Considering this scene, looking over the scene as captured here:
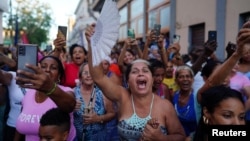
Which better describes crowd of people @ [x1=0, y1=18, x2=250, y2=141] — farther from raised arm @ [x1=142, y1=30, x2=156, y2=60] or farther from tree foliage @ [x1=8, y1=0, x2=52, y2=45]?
tree foliage @ [x1=8, y1=0, x2=52, y2=45]

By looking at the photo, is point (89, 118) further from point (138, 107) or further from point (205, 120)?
point (205, 120)

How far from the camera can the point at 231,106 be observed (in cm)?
231

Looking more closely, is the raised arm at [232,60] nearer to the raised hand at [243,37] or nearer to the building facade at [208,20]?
the raised hand at [243,37]

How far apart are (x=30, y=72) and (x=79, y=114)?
1.59 m

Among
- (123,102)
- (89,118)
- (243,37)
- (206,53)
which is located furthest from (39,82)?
(206,53)

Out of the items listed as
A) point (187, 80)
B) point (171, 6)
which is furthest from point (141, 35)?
point (187, 80)

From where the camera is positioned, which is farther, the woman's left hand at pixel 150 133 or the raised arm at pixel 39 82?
the woman's left hand at pixel 150 133

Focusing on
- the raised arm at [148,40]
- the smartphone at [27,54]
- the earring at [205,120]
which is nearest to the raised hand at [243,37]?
the earring at [205,120]

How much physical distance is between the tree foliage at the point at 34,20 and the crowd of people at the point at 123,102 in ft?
107

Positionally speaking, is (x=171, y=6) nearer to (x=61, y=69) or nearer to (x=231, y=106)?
(x=61, y=69)

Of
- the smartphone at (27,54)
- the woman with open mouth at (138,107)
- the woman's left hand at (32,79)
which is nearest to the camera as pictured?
the woman's left hand at (32,79)

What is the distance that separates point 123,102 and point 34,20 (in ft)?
129

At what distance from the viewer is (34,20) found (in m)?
40.6

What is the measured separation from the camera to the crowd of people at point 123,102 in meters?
2.39
